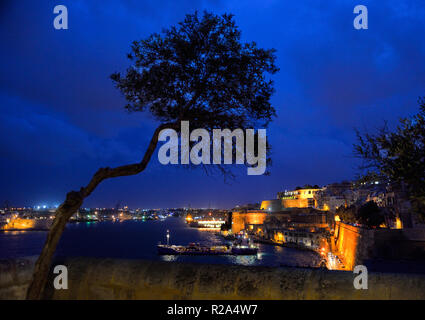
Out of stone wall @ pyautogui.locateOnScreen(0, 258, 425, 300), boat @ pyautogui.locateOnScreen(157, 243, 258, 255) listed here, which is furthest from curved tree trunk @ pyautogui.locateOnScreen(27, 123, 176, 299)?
boat @ pyautogui.locateOnScreen(157, 243, 258, 255)

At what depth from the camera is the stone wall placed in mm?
4152

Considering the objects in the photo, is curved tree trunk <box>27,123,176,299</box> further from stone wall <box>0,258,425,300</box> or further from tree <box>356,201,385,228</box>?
tree <box>356,201,385,228</box>

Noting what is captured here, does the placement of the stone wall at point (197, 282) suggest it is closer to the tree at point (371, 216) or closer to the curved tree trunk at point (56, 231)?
the curved tree trunk at point (56, 231)

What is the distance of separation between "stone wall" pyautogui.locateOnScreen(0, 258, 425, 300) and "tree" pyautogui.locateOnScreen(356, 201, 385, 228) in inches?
1955

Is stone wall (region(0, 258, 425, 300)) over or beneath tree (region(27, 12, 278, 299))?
beneath

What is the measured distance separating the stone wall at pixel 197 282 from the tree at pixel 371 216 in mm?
49661

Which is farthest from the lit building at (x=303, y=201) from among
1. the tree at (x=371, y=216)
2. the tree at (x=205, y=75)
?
the tree at (x=205, y=75)

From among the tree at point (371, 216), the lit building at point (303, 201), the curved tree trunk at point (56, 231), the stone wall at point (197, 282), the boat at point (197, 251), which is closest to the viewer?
the stone wall at point (197, 282)

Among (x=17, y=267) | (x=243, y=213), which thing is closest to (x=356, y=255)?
(x=17, y=267)

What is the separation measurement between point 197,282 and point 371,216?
50.9m

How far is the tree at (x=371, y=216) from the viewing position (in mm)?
47906

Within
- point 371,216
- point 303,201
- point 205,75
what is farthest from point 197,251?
point 205,75
